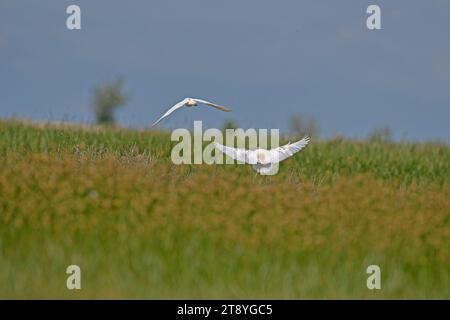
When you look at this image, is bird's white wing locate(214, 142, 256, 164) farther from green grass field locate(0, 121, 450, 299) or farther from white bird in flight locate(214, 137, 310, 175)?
green grass field locate(0, 121, 450, 299)

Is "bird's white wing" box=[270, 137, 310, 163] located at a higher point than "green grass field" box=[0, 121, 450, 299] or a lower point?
higher

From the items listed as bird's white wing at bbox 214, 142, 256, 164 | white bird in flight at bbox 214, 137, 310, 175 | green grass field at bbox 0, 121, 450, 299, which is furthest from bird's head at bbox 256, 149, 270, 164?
green grass field at bbox 0, 121, 450, 299

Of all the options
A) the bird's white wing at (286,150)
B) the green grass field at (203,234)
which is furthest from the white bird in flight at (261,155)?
the green grass field at (203,234)

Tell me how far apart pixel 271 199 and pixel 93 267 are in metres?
3.53

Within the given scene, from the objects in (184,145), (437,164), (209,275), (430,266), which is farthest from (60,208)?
(437,164)

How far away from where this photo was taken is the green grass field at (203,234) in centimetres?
1362

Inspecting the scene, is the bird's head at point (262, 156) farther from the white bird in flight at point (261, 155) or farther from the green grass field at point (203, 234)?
the green grass field at point (203, 234)

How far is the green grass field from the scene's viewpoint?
44.7 feet

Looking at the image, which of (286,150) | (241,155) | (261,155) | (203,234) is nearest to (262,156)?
(261,155)

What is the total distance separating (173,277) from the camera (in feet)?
45.0

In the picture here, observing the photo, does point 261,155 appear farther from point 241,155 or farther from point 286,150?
point 286,150

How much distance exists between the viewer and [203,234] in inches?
581

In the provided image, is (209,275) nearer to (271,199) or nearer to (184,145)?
(271,199)
